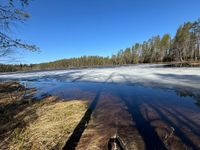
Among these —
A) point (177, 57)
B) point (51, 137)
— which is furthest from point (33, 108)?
point (177, 57)

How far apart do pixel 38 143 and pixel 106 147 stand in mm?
1623

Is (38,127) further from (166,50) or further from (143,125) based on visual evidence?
(166,50)

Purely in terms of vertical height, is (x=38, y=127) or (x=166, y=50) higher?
(x=166, y=50)

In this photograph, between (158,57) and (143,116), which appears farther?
(158,57)

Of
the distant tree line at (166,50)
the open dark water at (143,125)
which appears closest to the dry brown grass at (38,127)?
the open dark water at (143,125)

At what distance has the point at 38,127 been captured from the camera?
16.2 feet

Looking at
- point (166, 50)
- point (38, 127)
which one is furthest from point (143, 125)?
point (166, 50)

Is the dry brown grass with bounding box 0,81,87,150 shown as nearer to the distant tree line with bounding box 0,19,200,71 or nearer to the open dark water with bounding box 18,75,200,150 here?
the open dark water with bounding box 18,75,200,150

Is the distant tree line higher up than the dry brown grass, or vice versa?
the distant tree line

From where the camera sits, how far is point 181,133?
14.1ft

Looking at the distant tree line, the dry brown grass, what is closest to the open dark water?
the dry brown grass

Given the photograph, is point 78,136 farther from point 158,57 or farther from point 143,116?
point 158,57

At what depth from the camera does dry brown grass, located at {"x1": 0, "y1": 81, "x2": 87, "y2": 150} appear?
4062 millimetres

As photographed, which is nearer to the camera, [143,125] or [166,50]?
[143,125]
